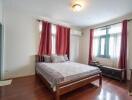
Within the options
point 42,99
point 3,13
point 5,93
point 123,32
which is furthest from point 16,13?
point 123,32

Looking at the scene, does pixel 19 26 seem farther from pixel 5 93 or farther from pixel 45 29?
pixel 5 93

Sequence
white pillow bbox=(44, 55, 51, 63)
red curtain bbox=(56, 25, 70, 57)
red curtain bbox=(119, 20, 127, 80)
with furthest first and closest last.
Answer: red curtain bbox=(56, 25, 70, 57) < white pillow bbox=(44, 55, 51, 63) < red curtain bbox=(119, 20, 127, 80)

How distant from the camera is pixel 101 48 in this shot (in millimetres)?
4629

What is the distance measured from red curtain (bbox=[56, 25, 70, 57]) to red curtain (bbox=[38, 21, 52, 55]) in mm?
489

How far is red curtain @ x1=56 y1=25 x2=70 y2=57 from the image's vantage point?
452cm

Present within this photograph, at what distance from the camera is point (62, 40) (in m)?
4.67

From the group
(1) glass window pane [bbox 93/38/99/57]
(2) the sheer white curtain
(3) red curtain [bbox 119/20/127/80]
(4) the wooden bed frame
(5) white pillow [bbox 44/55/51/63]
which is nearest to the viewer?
(4) the wooden bed frame

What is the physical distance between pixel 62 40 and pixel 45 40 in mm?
968

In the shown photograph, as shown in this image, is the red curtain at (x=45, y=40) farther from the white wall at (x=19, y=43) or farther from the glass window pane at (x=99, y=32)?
the glass window pane at (x=99, y=32)

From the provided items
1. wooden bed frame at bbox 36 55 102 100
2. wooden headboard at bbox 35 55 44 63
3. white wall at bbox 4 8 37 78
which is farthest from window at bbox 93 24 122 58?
white wall at bbox 4 8 37 78

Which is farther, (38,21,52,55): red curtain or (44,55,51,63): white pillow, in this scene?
(38,21,52,55): red curtain

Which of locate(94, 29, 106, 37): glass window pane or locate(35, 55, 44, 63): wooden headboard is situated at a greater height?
locate(94, 29, 106, 37): glass window pane

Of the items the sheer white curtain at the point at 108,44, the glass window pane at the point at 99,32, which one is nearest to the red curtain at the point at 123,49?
the sheer white curtain at the point at 108,44

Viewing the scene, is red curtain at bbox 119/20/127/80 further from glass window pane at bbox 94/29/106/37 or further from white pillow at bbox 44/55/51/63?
white pillow at bbox 44/55/51/63
